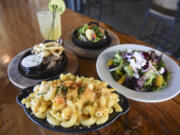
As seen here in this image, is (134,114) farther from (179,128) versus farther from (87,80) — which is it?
(87,80)

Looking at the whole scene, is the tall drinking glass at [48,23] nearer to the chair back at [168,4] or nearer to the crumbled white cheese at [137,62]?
the crumbled white cheese at [137,62]

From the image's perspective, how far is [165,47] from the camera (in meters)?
3.06

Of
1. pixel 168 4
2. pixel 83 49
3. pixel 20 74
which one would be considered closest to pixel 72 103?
pixel 20 74

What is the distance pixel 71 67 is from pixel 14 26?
1.03 m

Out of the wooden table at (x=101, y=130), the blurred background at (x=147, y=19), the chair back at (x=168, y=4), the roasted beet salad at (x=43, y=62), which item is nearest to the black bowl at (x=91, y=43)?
the wooden table at (x=101, y=130)

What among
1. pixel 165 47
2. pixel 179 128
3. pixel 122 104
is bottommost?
pixel 165 47

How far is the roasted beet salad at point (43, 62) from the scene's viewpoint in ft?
2.93

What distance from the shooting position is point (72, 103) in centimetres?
62

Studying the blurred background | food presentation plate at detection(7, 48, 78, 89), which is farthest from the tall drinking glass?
the blurred background

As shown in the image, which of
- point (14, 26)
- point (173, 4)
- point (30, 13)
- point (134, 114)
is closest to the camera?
point (134, 114)

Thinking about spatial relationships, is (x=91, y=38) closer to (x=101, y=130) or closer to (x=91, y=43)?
(x=91, y=43)

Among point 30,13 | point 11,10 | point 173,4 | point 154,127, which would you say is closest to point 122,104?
point 154,127

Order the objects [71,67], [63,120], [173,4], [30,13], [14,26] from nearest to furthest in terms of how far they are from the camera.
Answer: [63,120] < [71,67] < [14,26] < [30,13] < [173,4]

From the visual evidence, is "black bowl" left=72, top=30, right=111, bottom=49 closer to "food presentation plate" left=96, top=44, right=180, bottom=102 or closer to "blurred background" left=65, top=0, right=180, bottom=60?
"food presentation plate" left=96, top=44, right=180, bottom=102
